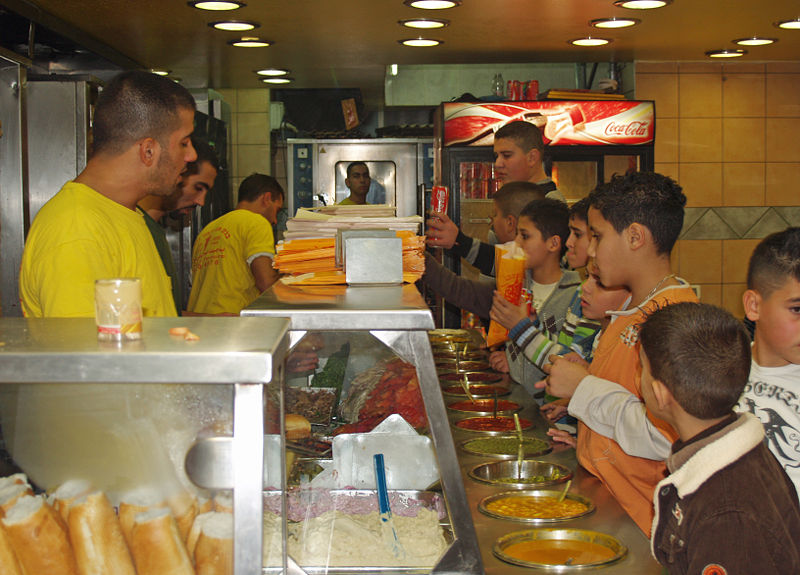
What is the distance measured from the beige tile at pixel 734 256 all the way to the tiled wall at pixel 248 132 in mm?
4980

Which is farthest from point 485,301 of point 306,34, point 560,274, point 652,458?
point 306,34

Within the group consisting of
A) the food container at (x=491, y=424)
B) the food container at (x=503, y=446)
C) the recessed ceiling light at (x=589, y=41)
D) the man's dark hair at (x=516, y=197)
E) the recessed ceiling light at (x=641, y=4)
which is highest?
the recessed ceiling light at (x=589, y=41)

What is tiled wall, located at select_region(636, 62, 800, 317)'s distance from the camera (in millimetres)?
7758

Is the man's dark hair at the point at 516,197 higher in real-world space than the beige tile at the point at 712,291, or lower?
higher

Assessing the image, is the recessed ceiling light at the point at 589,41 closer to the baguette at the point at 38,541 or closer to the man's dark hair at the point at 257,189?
the man's dark hair at the point at 257,189

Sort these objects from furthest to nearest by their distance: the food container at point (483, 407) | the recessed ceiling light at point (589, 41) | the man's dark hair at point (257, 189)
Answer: the recessed ceiling light at point (589, 41) → the man's dark hair at point (257, 189) → the food container at point (483, 407)

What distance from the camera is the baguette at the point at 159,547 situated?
122cm

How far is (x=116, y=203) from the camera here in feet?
7.75

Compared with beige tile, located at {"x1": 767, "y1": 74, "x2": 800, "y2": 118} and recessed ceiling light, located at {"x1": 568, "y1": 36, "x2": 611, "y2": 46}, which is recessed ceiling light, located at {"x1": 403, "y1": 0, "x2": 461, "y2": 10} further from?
beige tile, located at {"x1": 767, "y1": 74, "x2": 800, "y2": 118}

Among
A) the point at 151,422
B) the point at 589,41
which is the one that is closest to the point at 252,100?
the point at 589,41

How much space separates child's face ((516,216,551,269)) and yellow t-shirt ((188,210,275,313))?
198 centimetres

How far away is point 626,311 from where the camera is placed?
258cm

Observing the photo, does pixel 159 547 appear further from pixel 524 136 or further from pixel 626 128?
pixel 626 128

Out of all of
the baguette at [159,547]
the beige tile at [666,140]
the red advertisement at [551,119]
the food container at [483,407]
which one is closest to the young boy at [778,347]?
the food container at [483,407]
